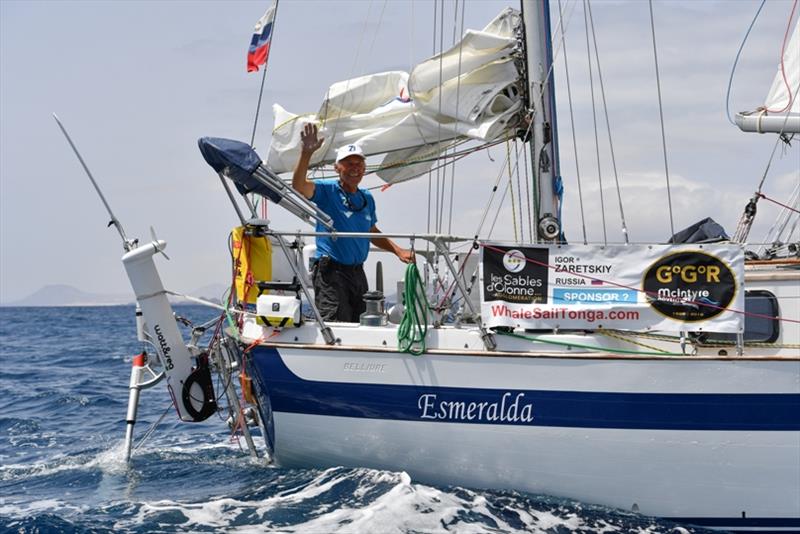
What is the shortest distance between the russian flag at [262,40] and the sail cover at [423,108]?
865mm

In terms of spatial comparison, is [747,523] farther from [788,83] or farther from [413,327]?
[788,83]

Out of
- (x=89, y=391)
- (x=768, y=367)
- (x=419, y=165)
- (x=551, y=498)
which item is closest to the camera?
(x=768, y=367)

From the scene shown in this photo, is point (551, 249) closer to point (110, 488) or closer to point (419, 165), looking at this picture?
point (419, 165)

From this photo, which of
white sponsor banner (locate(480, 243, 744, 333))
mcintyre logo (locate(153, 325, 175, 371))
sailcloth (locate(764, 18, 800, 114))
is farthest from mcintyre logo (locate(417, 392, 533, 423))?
sailcloth (locate(764, 18, 800, 114))

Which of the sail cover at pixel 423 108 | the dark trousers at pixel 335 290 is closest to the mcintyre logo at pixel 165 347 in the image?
the dark trousers at pixel 335 290

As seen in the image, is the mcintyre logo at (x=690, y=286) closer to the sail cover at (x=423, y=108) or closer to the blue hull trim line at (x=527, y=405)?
the blue hull trim line at (x=527, y=405)

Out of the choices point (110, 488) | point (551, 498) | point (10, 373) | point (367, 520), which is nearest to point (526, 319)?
point (551, 498)

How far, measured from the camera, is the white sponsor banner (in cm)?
674

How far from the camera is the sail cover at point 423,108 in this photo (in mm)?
8523

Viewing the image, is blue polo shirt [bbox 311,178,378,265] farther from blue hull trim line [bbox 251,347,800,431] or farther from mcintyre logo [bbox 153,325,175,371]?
mcintyre logo [bbox 153,325,175,371]

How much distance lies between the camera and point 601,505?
22.9ft

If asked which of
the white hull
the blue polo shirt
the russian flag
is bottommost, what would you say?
the white hull

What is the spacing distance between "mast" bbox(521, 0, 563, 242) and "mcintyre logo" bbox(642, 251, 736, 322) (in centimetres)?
164

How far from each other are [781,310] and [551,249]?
191 cm
